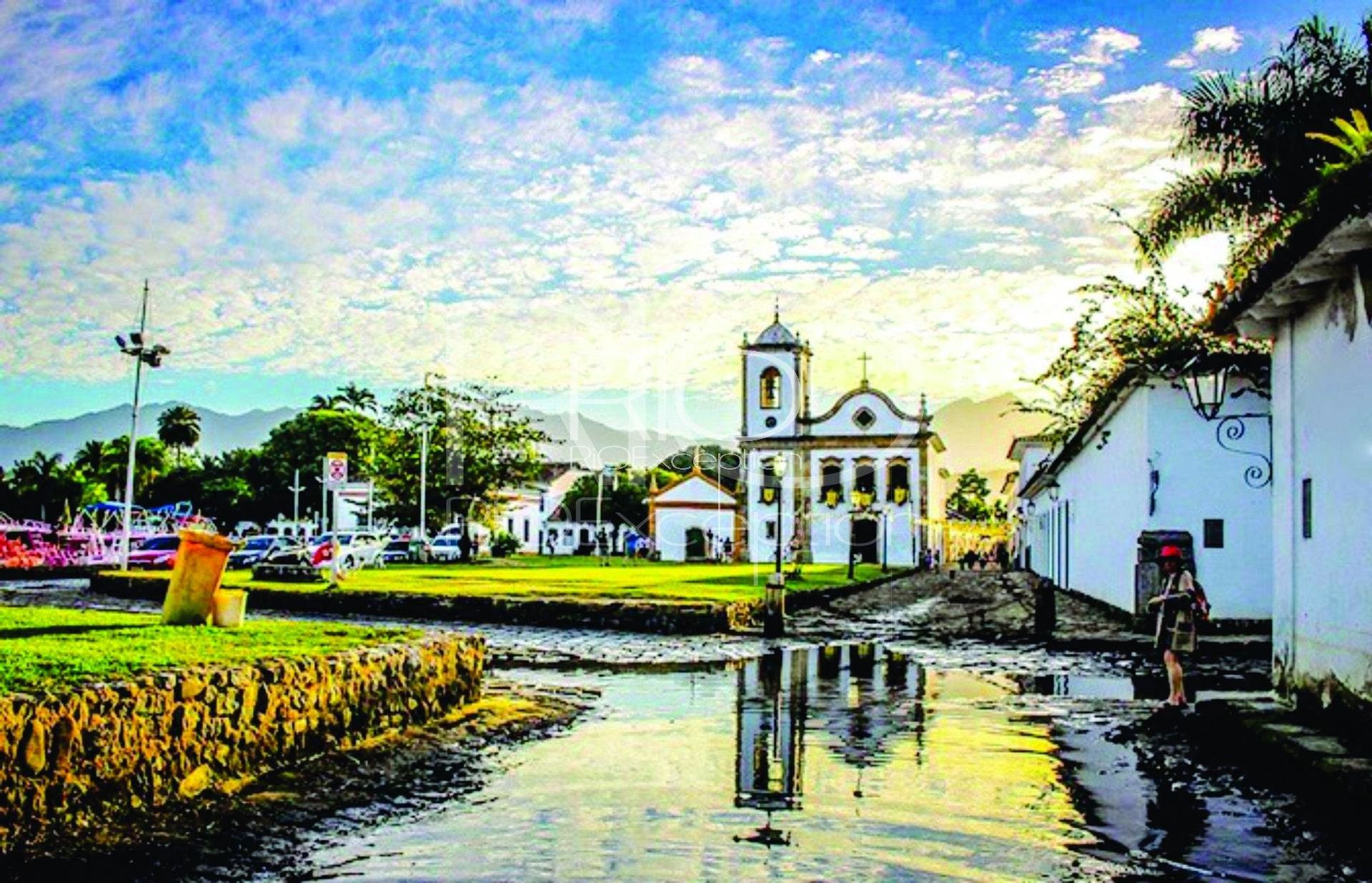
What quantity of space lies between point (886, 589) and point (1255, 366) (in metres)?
25.7

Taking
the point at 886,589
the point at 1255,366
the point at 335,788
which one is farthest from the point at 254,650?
the point at 886,589

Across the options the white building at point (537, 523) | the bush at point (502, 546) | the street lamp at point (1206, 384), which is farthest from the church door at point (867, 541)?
the street lamp at point (1206, 384)

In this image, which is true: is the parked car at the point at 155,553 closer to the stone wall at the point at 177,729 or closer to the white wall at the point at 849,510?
the stone wall at the point at 177,729

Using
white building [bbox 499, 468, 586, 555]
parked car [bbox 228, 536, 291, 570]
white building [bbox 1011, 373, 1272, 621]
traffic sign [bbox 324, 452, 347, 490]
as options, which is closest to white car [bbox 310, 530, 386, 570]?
parked car [bbox 228, 536, 291, 570]

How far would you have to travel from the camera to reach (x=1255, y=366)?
56.7 ft

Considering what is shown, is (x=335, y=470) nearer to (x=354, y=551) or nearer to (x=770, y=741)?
(x=354, y=551)

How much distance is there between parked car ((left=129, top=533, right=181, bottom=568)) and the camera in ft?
141

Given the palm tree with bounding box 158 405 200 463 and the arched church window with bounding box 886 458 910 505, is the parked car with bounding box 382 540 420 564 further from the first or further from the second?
the palm tree with bounding box 158 405 200 463

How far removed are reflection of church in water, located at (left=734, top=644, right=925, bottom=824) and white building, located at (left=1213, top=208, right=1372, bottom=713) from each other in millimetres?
2923

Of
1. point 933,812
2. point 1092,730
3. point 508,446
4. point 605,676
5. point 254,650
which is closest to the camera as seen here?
point 933,812

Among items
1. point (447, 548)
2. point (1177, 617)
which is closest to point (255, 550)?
point (447, 548)

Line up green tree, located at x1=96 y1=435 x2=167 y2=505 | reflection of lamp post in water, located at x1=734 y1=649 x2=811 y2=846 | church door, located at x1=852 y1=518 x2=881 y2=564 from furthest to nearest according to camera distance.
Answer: green tree, located at x1=96 y1=435 x2=167 y2=505 < church door, located at x1=852 y1=518 x2=881 y2=564 < reflection of lamp post in water, located at x1=734 y1=649 x2=811 y2=846

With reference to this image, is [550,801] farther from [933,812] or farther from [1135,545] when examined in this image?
[1135,545]

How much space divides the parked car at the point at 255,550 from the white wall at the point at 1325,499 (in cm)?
3507
